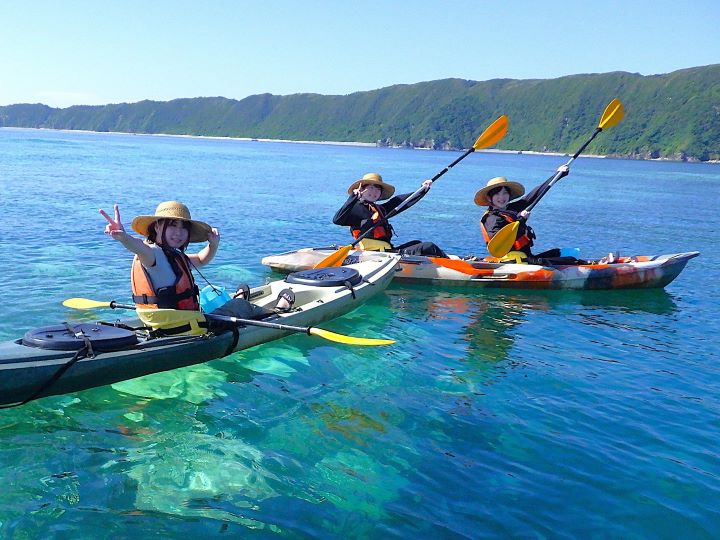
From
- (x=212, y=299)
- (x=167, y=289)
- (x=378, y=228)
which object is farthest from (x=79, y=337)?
(x=378, y=228)

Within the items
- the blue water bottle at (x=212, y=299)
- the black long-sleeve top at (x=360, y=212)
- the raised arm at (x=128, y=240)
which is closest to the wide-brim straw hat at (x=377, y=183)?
the black long-sleeve top at (x=360, y=212)

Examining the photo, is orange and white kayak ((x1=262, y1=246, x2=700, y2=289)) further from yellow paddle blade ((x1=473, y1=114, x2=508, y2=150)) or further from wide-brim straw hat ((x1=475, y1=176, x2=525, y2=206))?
yellow paddle blade ((x1=473, y1=114, x2=508, y2=150))

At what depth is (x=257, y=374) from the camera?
8.00m

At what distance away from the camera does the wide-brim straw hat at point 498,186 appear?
12.6 meters

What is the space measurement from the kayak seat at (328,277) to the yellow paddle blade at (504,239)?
3.21 m

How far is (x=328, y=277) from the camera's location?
10406 millimetres

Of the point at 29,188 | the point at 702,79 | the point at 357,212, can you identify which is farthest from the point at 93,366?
the point at 702,79

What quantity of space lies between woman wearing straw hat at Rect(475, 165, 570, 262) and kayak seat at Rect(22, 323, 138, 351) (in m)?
7.95

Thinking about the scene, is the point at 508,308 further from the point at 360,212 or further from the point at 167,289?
the point at 167,289

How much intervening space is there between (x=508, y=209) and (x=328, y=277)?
4.64m

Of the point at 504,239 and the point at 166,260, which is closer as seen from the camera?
the point at 166,260

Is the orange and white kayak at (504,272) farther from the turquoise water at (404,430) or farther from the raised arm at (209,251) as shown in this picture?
the raised arm at (209,251)

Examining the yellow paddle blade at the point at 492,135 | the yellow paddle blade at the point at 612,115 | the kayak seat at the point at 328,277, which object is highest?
the yellow paddle blade at the point at 612,115

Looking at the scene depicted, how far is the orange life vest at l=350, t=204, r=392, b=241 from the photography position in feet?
42.6
